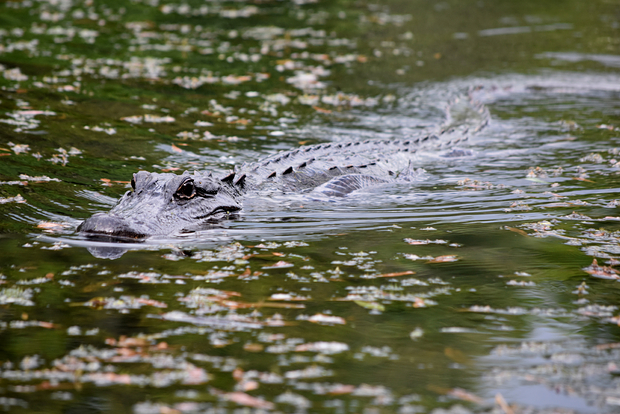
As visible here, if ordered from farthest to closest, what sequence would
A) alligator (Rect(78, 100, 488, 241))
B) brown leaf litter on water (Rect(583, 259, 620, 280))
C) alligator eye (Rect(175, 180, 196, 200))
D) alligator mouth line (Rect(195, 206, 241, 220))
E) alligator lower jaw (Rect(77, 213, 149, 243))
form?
alligator mouth line (Rect(195, 206, 241, 220)) < alligator eye (Rect(175, 180, 196, 200)) < alligator (Rect(78, 100, 488, 241)) < alligator lower jaw (Rect(77, 213, 149, 243)) < brown leaf litter on water (Rect(583, 259, 620, 280))

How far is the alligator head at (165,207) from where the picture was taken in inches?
188

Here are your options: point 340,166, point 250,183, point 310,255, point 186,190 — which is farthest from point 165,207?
point 340,166

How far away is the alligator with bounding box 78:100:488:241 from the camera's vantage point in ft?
16.3

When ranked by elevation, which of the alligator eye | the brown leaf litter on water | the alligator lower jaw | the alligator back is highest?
the alligator back

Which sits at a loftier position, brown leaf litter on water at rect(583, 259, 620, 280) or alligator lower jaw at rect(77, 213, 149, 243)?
alligator lower jaw at rect(77, 213, 149, 243)

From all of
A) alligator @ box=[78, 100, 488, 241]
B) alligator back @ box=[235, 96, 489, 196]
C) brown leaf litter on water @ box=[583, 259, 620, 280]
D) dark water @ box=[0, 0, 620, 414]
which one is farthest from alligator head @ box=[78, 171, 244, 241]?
brown leaf litter on water @ box=[583, 259, 620, 280]

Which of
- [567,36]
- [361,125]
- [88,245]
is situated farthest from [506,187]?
[567,36]

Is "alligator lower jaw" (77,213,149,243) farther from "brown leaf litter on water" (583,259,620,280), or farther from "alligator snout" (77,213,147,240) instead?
"brown leaf litter on water" (583,259,620,280)

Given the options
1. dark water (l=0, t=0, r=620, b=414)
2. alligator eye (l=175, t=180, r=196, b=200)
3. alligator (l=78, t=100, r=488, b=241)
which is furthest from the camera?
alligator eye (l=175, t=180, r=196, b=200)

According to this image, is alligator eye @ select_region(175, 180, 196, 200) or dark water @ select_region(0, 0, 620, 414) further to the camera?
alligator eye @ select_region(175, 180, 196, 200)

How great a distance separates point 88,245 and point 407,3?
1736 cm

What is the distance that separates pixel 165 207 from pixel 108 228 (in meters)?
0.62

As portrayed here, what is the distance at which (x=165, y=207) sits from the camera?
5.25 metres

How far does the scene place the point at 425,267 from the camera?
14.4 ft
